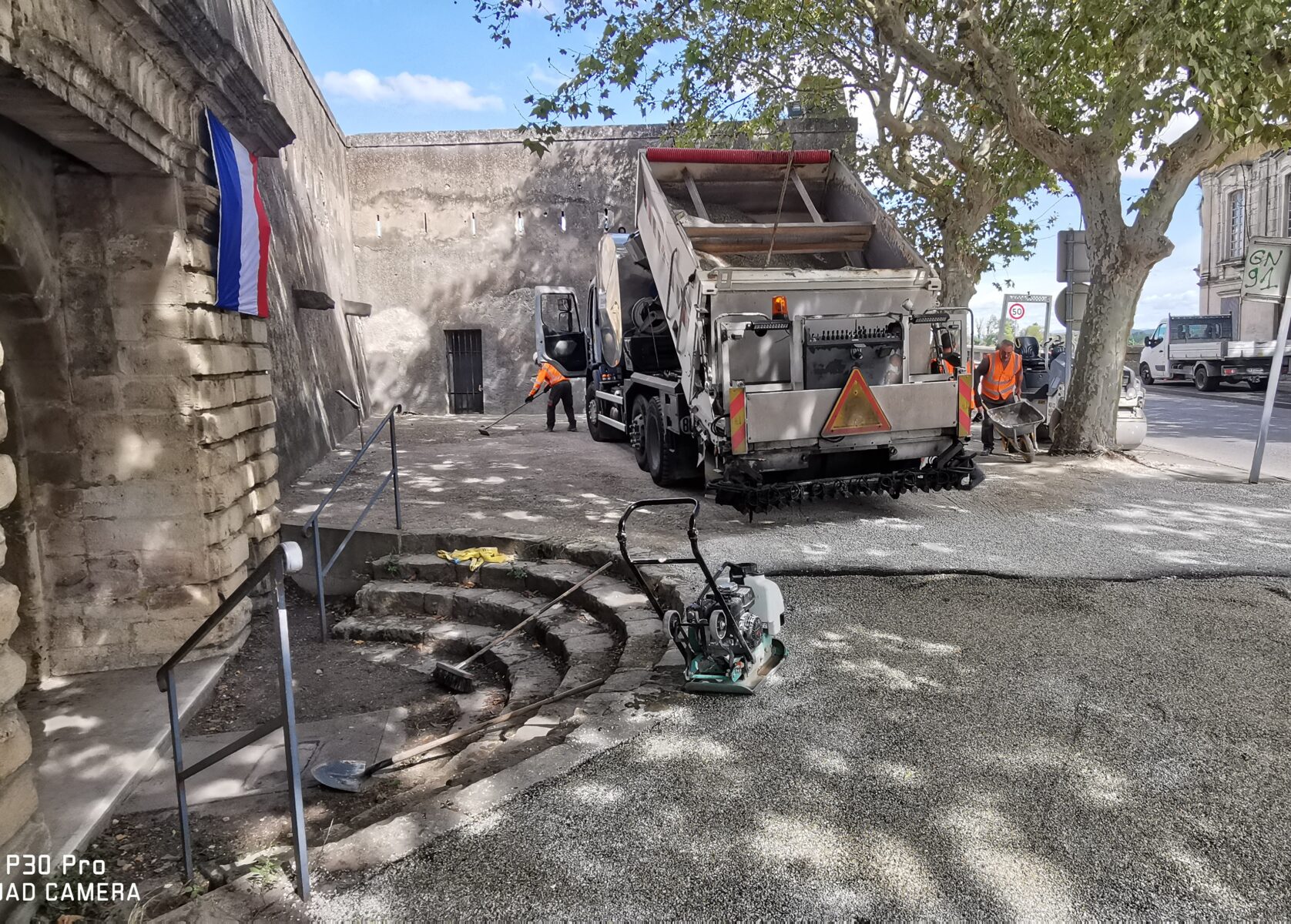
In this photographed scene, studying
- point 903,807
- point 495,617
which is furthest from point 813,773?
point 495,617

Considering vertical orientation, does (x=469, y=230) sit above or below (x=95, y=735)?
above

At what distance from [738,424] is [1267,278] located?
583 cm

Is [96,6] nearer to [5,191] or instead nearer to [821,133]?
[5,191]

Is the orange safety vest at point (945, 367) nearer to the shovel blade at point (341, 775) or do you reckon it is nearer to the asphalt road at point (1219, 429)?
the asphalt road at point (1219, 429)

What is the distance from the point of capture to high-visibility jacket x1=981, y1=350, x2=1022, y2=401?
1099 cm

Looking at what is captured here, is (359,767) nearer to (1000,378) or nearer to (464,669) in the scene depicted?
(464,669)

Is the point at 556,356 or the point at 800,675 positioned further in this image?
the point at 556,356

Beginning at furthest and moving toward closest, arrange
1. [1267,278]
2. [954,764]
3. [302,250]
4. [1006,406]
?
1. [302,250]
2. [1006,406]
3. [1267,278]
4. [954,764]

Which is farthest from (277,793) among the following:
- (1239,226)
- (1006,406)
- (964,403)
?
(1239,226)

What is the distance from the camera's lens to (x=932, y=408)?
746cm

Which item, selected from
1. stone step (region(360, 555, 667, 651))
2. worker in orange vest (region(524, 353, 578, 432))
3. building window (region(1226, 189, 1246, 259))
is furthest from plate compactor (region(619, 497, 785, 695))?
building window (region(1226, 189, 1246, 259))

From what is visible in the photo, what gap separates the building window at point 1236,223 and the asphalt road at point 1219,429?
→ 14748 millimetres

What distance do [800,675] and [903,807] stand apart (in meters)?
1.20

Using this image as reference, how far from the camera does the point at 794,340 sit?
23.8 feet
